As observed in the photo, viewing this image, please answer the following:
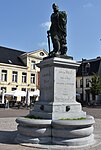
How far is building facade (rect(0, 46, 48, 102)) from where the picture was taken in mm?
44562

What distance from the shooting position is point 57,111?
27.8 feet

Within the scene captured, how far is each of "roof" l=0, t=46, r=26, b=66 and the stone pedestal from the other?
1445 inches

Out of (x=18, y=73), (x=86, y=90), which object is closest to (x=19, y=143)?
(x=18, y=73)

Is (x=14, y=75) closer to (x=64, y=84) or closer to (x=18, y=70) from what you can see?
(x=18, y=70)

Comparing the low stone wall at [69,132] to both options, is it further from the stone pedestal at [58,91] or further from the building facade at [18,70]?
the building facade at [18,70]

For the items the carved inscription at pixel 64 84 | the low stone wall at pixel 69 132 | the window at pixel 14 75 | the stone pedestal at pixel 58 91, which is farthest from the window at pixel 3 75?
the low stone wall at pixel 69 132

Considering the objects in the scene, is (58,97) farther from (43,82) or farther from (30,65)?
(30,65)

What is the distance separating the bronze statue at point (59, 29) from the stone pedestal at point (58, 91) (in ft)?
2.70

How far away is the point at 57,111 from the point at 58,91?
75 cm

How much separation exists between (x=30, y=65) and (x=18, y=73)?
3.55m

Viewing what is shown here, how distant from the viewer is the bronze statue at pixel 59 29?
9664 mm

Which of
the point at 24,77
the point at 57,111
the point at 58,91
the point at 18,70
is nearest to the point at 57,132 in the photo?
the point at 57,111

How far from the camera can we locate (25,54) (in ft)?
161

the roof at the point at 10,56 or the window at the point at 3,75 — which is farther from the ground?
the roof at the point at 10,56
